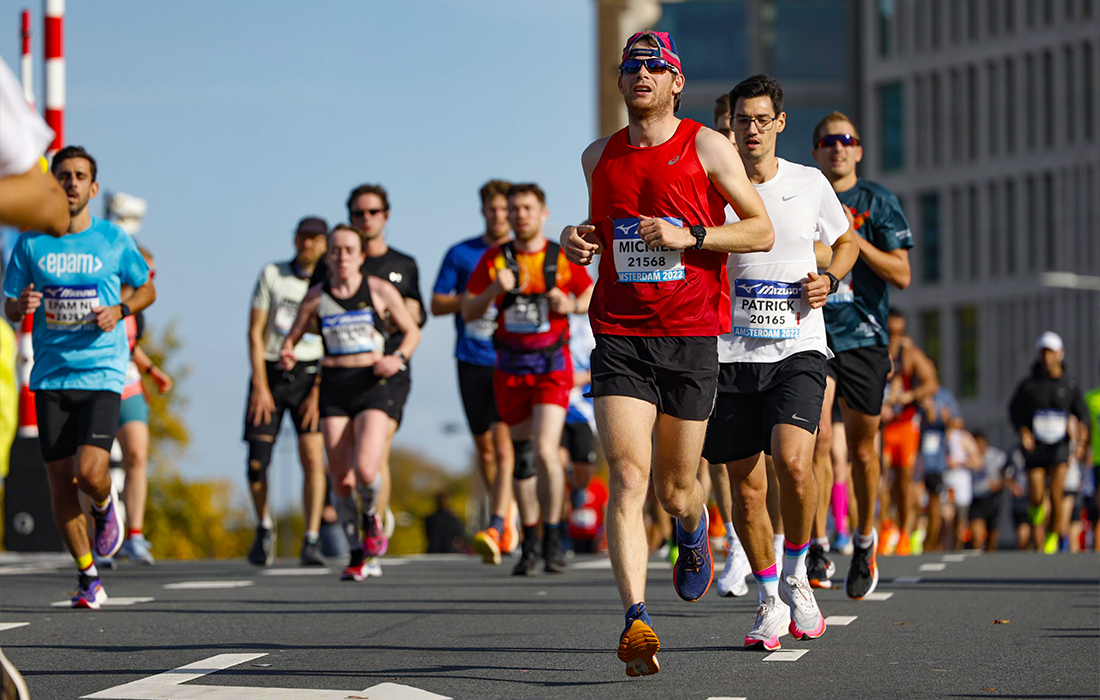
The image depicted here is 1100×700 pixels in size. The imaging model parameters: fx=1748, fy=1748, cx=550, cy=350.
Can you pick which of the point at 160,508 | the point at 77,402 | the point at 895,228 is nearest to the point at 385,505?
the point at 77,402

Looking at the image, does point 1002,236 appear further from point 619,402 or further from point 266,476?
point 619,402

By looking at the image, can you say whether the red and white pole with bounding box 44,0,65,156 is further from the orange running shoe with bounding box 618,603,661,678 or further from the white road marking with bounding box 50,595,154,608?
the orange running shoe with bounding box 618,603,661,678

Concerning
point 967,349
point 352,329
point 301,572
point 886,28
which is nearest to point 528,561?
point 301,572

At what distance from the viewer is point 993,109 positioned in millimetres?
66375

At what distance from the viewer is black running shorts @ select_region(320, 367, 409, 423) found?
11133 millimetres

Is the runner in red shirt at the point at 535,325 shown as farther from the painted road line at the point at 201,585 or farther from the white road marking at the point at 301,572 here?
the painted road line at the point at 201,585

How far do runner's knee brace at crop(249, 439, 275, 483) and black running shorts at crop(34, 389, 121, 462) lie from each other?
446 centimetres

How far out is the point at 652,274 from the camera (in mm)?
6379

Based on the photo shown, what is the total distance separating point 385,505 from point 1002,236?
57.5 meters

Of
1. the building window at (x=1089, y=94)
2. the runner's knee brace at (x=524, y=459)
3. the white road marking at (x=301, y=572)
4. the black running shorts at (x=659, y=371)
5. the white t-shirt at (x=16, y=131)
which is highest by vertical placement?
the building window at (x=1089, y=94)

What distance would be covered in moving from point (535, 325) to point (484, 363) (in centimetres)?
159

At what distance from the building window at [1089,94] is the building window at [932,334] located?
926cm

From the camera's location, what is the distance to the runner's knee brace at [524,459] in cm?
1180

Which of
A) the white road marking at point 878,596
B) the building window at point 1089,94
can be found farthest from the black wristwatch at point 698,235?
the building window at point 1089,94
